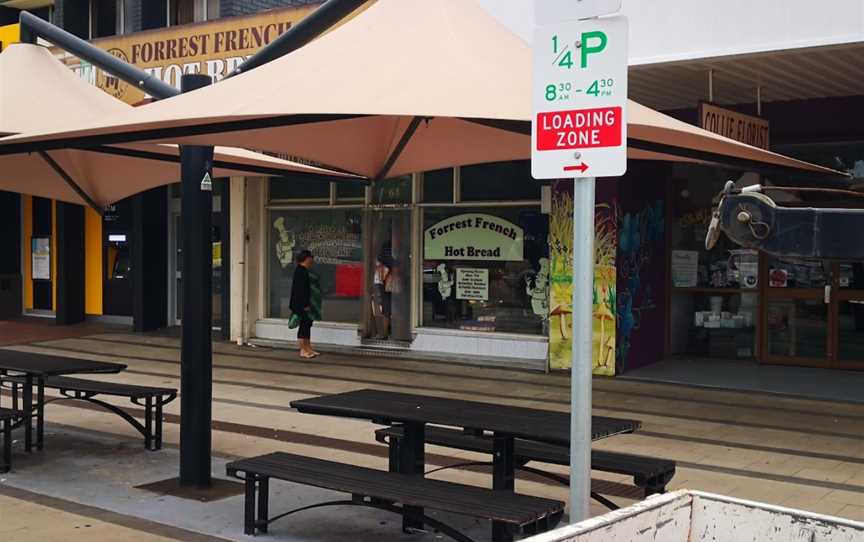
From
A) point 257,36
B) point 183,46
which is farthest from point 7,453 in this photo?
point 183,46

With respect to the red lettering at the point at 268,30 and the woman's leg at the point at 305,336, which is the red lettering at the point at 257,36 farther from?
the woman's leg at the point at 305,336

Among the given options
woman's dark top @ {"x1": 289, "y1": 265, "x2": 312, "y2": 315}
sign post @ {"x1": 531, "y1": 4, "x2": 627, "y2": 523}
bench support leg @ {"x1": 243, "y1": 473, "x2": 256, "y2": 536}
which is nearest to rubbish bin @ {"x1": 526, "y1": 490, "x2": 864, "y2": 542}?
sign post @ {"x1": 531, "y1": 4, "x2": 627, "y2": 523}

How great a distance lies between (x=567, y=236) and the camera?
12.9 meters

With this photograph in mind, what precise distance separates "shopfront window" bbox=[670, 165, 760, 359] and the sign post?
10341mm

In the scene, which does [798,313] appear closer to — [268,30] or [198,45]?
[268,30]

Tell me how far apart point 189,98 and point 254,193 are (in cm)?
1070

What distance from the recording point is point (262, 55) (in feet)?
23.6

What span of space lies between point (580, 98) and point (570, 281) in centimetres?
927

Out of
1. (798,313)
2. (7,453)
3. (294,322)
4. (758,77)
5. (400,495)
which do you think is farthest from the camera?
(294,322)

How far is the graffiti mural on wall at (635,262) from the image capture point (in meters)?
12.9

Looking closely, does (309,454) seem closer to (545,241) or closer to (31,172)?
(31,172)

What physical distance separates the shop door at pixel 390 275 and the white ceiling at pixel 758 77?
4326 mm

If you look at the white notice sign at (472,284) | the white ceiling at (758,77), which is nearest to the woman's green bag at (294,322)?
the white notice sign at (472,284)

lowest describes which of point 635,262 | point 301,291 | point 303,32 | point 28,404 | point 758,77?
point 28,404
